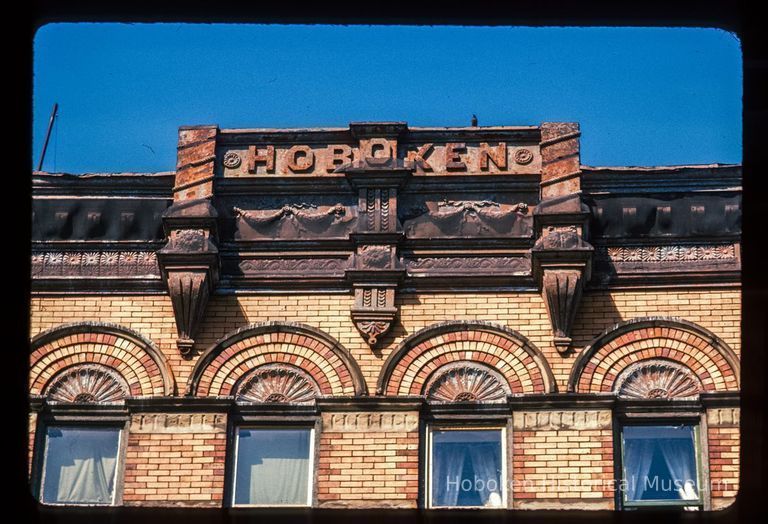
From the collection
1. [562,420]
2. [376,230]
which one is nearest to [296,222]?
[376,230]

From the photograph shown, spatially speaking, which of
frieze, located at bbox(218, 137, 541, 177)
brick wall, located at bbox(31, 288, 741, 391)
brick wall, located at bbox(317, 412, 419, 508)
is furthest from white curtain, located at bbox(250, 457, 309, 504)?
frieze, located at bbox(218, 137, 541, 177)

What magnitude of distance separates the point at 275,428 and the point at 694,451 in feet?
12.3

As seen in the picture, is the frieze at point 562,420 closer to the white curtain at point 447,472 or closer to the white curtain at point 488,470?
the white curtain at point 488,470

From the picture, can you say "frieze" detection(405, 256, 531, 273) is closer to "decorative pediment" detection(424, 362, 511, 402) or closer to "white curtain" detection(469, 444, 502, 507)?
"decorative pediment" detection(424, 362, 511, 402)

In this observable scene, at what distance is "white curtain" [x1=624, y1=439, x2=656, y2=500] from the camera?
13.3 meters

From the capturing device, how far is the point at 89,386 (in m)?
14.0

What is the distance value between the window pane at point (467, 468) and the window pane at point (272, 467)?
1169 millimetres

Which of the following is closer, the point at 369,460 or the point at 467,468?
the point at 369,460

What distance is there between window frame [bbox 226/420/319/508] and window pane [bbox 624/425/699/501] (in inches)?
108

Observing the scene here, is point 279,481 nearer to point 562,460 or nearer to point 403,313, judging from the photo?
point 403,313

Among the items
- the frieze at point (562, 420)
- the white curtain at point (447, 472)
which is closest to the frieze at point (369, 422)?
the white curtain at point (447, 472)

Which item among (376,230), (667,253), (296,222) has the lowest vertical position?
(667,253)

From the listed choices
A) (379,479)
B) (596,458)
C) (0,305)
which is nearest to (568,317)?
(596,458)

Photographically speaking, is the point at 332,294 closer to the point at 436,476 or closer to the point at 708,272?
the point at 436,476
